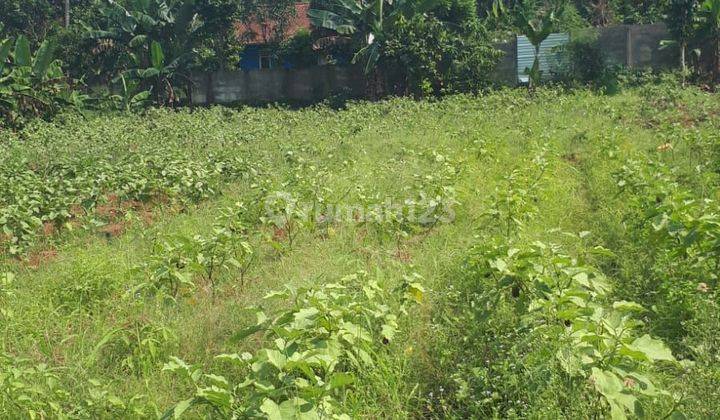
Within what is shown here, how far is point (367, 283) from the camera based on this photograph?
4.07m

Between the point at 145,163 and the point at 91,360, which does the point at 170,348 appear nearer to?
the point at 91,360

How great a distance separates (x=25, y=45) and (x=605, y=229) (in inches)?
557

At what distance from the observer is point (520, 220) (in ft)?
18.0

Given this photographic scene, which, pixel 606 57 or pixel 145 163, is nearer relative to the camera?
pixel 145 163

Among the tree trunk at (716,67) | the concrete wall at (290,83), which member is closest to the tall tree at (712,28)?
the tree trunk at (716,67)

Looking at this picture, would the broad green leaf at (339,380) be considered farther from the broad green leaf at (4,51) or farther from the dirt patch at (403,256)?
the broad green leaf at (4,51)

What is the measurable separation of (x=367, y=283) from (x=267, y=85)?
1737cm

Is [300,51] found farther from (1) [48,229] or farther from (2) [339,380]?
(2) [339,380]

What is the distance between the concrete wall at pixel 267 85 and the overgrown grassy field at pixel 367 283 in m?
11.1

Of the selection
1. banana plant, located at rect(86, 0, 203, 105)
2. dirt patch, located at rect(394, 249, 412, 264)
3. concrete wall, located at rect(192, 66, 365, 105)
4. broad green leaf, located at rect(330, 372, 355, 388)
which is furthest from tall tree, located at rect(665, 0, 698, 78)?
broad green leaf, located at rect(330, 372, 355, 388)

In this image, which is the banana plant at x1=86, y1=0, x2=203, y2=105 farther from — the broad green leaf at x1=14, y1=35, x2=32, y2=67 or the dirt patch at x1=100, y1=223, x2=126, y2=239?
the dirt patch at x1=100, y1=223, x2=126, y2=239

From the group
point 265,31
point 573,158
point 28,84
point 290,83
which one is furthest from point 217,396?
point 265,31

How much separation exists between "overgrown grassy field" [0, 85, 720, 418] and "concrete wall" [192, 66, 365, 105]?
435 inches

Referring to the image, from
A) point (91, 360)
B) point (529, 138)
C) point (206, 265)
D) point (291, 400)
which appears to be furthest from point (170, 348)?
point (529, 138)
